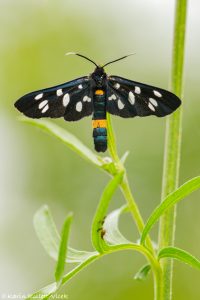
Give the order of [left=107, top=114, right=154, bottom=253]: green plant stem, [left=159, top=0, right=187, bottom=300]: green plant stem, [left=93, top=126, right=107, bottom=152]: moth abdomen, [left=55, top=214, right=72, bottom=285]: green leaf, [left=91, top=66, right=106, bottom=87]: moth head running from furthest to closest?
[left=91, top=66, right=106, bottom=87]: moth head → [left=93, top=126, right=107, bottom=152]: moth abdomen → [left=107, top=114, right=154, bottom=253]: green plant stem → [left=159, top=0, right=187, bottom=300]: green plant stem → [left=55, top=214, right=72, bottom=285]: green leaf

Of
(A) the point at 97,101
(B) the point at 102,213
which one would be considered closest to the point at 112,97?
(A) the point at 97,101

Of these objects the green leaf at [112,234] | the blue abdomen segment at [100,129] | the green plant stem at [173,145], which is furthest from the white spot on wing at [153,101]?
the green leaf at [112,234]

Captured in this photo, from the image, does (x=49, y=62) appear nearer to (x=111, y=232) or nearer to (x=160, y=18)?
(x=160, y=18)

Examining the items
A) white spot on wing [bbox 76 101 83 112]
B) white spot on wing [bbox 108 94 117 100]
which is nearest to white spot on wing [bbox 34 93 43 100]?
white spot on wing [bbox 76 101 83 112]

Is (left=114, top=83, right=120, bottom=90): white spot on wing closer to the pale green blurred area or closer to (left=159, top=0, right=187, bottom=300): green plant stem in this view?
(left=159, top=0, right=187, bottom=300): green plant stem

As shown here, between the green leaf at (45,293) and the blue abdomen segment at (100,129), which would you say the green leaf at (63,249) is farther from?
the blue abdomen segment at (100,129)

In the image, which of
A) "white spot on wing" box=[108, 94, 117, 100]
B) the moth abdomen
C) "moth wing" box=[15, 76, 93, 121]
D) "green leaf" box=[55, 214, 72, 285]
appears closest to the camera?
"green leaf" box=[55, 214, 72, 285]

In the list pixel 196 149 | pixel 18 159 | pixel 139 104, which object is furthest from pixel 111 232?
pixel 18 159

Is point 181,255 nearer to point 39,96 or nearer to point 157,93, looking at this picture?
point 157,93

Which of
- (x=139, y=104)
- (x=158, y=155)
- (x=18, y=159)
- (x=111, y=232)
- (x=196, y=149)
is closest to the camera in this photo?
(x=111, y=232)
